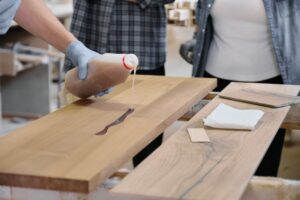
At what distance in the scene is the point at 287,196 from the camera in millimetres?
1501

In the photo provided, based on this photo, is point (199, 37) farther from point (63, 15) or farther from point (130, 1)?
point (63, 15)

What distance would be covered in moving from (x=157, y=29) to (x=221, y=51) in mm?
331

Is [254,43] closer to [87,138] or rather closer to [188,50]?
[188,50]

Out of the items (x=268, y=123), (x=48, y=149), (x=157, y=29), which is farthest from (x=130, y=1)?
(x=48, y=149)

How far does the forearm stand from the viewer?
1777 mm

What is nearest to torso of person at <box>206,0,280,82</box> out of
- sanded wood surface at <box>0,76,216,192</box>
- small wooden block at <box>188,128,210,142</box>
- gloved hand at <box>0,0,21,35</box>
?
sanded wood surface at <box>0,76,216,192</box>

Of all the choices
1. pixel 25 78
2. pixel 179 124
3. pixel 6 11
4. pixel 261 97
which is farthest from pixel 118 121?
pixel 25 78

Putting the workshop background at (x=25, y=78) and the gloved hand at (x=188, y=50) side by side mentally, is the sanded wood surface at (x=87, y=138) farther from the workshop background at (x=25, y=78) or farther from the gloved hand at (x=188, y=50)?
the workshop background at (x=25, y=78)

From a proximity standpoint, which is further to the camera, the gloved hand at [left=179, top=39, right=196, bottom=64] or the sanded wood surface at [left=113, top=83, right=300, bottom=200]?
the gloved hand at [left=179, top=39, right=196, bottom=64]

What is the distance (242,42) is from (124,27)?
0.51 meters

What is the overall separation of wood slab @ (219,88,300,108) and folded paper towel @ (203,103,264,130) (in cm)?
14

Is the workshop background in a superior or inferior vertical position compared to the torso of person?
inferior

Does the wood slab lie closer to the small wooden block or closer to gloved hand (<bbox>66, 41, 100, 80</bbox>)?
the small wooden block

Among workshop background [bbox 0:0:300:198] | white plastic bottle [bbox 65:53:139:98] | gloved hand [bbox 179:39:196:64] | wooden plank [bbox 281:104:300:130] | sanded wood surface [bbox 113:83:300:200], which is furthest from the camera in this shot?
workshop background [bbox 0:0:300:198]
